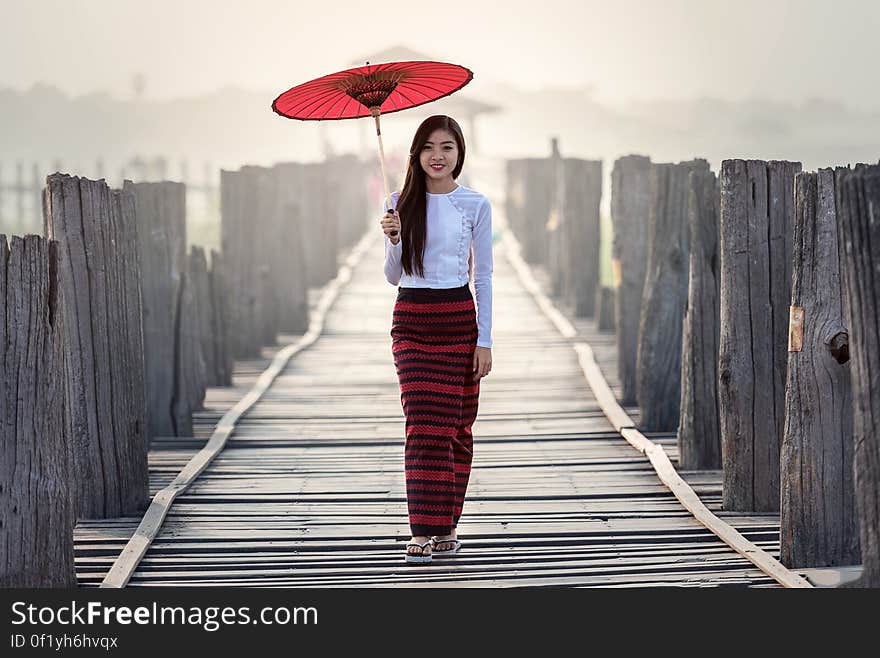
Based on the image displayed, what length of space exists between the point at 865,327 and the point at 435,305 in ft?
5.97

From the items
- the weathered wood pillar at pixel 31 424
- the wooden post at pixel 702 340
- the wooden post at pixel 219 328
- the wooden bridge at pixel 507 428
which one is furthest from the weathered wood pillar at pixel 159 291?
the weathered wood pillar at pixel 31 424

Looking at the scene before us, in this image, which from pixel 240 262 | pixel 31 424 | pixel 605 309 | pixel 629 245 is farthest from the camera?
pixel 605 309

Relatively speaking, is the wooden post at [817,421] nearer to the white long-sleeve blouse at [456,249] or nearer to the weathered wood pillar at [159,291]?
the white long-sleeve blouse at [456,249]

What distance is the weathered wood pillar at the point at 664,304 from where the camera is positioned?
884 centimetres

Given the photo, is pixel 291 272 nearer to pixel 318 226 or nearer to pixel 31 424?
pixel 318 226

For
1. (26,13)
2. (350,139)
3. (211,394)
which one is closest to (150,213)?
(211,394)

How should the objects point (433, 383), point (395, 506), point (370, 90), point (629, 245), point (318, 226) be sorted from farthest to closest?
1. point (318, 226)
2. point (629, 245)
3. point (395, 506)
4. point (370, 90)
5. point (433, 383)

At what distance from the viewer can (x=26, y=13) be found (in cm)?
7288

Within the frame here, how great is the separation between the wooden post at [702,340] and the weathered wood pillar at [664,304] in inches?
40.2

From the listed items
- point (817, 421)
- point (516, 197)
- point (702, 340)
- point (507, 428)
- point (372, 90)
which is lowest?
point (507, 428)

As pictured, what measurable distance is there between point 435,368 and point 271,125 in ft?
355

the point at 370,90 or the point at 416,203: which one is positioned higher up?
the point at 370,90

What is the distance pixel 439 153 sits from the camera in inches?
223

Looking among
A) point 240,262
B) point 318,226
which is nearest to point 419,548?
point 240,262
